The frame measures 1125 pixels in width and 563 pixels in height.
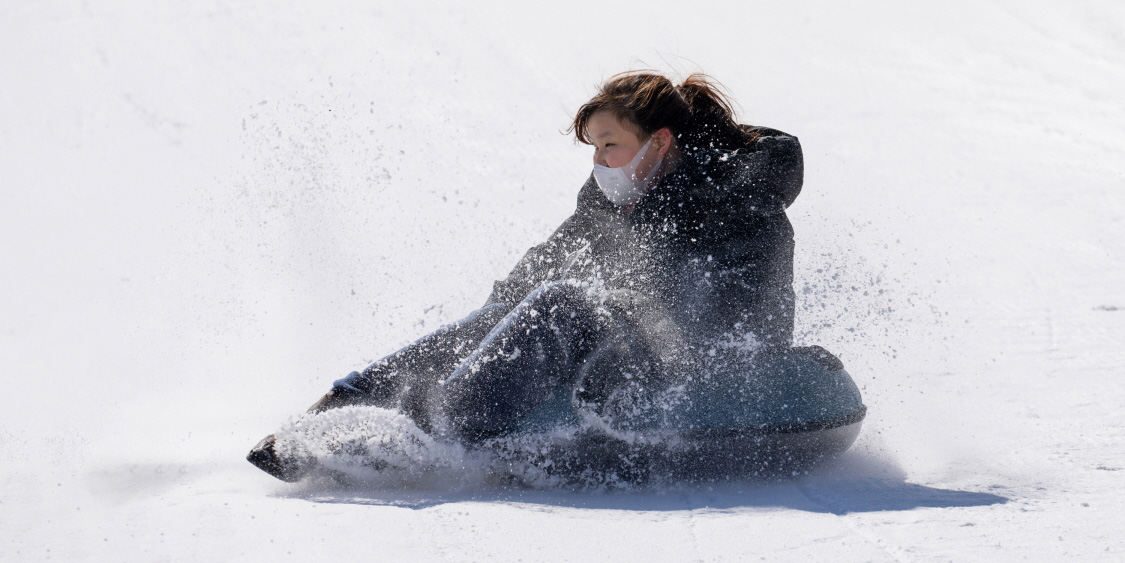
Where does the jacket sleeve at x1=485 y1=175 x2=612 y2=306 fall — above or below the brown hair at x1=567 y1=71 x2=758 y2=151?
below

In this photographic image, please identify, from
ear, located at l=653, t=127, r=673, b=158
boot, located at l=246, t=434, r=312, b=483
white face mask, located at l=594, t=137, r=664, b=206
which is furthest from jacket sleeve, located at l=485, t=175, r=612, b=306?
boot, located at l=246, t=434, r=312, b=483

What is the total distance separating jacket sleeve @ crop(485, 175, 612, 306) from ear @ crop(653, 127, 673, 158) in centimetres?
39

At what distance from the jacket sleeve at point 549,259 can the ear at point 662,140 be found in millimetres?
393

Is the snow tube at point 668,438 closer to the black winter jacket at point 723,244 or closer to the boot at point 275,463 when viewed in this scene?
the boot at point 275,463

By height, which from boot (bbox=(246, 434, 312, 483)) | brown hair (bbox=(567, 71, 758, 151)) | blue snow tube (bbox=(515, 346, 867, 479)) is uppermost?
brown hair (bbox=(567, 71, 758, 151))

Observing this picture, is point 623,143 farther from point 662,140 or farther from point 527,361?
point 527,361

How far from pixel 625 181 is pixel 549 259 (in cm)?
52

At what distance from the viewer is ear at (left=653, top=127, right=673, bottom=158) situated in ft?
10.5

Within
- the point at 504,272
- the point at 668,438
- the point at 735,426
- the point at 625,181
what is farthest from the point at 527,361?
the point at 504,272

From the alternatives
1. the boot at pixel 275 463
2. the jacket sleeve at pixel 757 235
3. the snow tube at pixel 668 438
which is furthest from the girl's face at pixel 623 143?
the boot at pixel 275 463

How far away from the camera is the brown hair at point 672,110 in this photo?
3.18 m

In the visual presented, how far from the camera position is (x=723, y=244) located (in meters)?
3.00

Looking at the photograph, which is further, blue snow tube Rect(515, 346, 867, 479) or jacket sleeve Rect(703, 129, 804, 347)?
jacket sleeve Rect(703, 129, 804, 347)

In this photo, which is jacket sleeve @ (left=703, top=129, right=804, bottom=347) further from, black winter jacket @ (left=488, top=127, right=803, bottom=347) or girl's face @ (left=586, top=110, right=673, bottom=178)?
girl's face @ (left=586, top=110, right=673, bottom=178)
